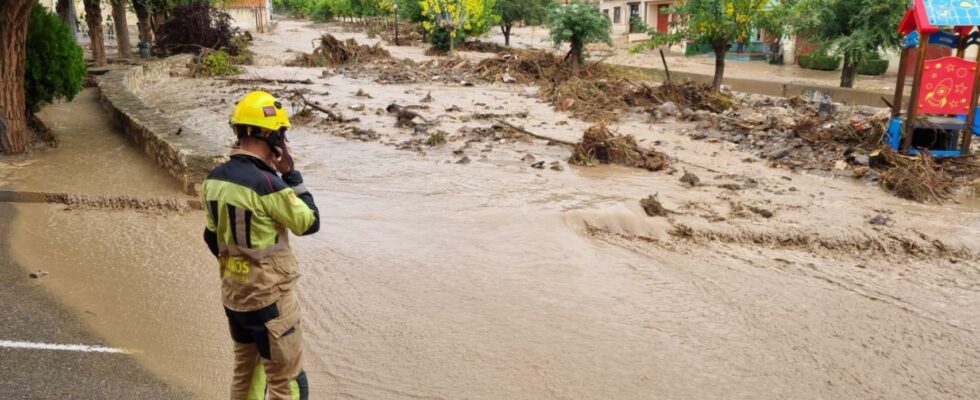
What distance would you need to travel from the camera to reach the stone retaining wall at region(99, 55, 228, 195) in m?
7.24

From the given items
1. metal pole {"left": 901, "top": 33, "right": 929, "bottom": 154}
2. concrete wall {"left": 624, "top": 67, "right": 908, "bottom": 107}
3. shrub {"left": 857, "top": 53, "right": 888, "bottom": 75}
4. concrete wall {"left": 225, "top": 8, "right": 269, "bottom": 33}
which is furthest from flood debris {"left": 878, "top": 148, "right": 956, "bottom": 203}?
concrete wall {"left": 225, "top": 8, "right": 269, "bottom": 33}

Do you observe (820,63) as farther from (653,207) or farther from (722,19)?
(653,207)

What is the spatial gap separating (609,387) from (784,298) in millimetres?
2156

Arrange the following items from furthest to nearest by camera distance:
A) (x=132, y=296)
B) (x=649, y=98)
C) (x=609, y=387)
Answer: (x=649, y=98), (x=132, y=296), (x=609, y=387)

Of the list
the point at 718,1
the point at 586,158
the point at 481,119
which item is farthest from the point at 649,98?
the point at 586,158

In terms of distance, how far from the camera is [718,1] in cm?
1686

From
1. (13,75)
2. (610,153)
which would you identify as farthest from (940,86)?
(13,75)

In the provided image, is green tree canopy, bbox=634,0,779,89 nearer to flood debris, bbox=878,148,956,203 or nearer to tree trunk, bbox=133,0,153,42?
flood debris, bbox=878,148,956,203

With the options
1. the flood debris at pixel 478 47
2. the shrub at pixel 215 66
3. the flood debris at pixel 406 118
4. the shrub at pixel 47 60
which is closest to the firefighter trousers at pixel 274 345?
the shrub at pixel 47 60

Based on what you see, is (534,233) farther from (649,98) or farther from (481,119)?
(649,98)

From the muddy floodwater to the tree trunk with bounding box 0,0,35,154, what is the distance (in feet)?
1.53

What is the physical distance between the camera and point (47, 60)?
9.32m

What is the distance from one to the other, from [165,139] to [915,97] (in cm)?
959

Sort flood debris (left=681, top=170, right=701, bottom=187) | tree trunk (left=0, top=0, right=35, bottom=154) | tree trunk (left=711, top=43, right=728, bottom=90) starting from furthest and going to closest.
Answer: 1. tree trunk (left=711, top=43, right=728, bottom=90)
2. flood debris (left=681, top=170, right=701, bottom=187)
3. tree trunk (left=0, top=0, right=35, bottom=154)
